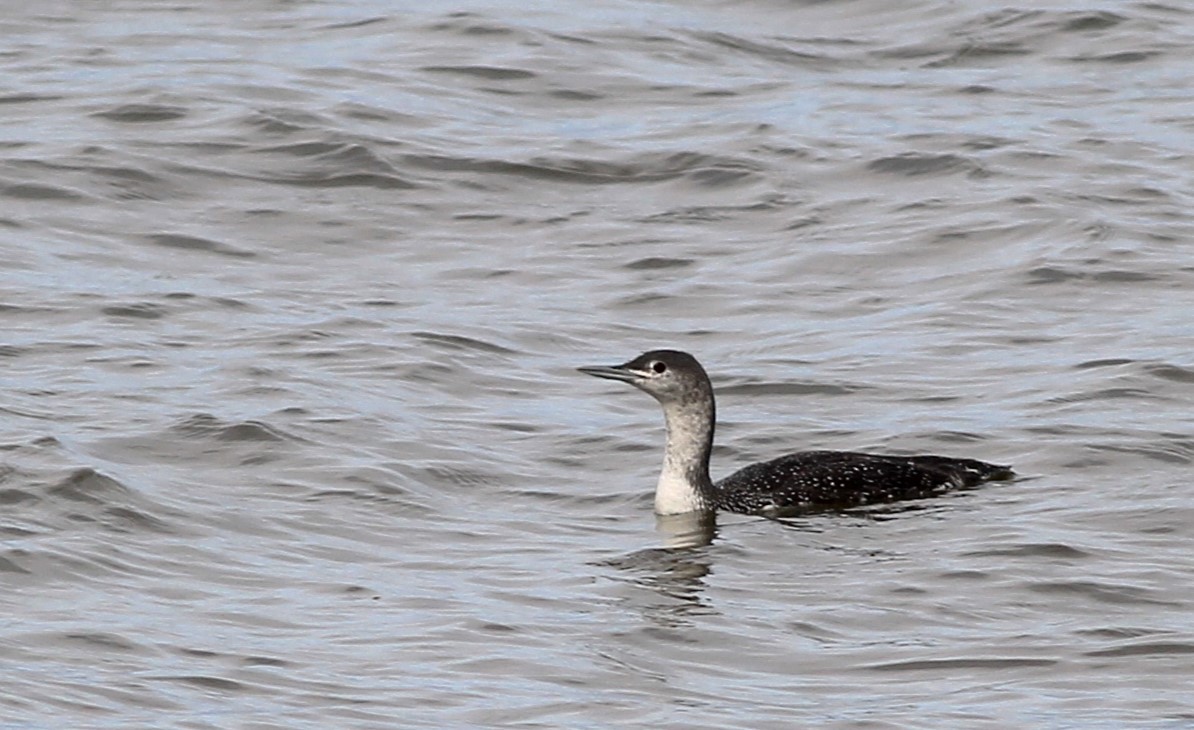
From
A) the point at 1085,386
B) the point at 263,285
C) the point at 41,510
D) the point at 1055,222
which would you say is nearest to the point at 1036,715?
the point at 41,510

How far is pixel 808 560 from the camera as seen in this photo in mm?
10727

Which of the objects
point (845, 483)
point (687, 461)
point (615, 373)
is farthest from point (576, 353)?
point (845, 483)

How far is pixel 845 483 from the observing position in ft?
38.3

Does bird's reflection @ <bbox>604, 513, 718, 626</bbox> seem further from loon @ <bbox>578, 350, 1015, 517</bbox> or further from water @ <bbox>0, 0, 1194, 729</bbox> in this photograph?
loon @ <bbox>578, 350, 1015, 517</bbox>

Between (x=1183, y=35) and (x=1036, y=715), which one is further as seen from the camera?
(x=1183, y=35)

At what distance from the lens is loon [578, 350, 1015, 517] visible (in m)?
11.6

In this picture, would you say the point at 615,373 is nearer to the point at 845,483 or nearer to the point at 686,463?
the point at 686,463

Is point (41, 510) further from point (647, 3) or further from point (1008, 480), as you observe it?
point (647, 3)

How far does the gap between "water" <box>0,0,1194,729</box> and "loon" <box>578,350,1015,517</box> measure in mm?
141

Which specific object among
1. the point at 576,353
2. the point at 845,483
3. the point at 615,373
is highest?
the point at 615,373

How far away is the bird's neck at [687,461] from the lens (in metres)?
11.6

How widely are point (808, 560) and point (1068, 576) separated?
1.09 meters

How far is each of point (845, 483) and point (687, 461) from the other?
69cm

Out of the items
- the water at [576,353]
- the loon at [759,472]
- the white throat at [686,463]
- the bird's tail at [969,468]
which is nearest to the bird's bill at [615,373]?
the loon at [759,472]
